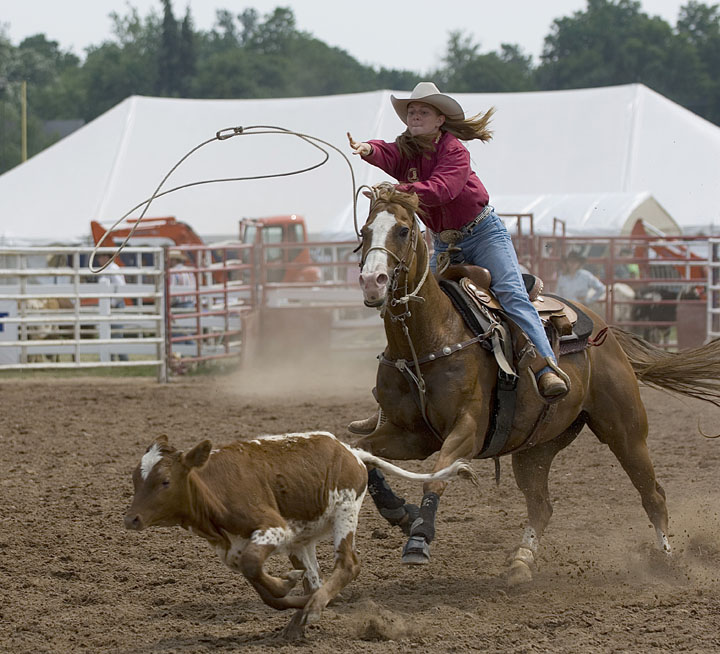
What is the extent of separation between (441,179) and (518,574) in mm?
1861

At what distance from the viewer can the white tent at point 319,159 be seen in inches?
971

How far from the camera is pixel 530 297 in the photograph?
537 cm

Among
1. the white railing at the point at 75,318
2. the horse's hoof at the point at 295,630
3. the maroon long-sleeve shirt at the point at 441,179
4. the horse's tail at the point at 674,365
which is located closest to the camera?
the horse's hoof at the point at 295,630

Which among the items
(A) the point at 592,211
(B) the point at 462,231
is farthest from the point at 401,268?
(A) the point at 592,211

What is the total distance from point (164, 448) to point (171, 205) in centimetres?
2329

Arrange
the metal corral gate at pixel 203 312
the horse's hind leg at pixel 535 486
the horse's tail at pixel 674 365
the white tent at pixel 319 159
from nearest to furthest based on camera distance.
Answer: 1. the horse's hind leg at pixel 535 486
2. the horse's tail at pixel 674 365
3. the metal corral gate at pixel 203 312
4. the white tent at pixel 319 159

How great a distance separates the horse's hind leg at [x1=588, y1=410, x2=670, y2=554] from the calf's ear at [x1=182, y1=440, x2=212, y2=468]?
242 centimetres

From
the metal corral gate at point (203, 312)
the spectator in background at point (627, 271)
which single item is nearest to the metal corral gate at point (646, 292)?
the spectator in background at point (627, 271)

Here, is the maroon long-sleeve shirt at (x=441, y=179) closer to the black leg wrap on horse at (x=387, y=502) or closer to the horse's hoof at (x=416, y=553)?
the black leg wrap on horse at (x=387, y=502)

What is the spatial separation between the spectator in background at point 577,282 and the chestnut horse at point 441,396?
359 inches

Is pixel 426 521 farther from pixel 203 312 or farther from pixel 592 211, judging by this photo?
pixel 592 211

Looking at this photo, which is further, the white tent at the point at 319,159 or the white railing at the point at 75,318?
the white tent at the point at 319,159

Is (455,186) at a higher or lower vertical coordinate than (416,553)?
higher

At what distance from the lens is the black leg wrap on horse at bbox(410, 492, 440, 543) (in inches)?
173
